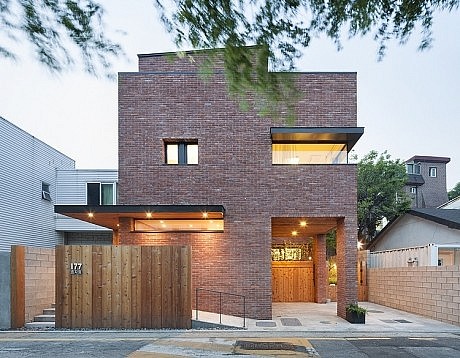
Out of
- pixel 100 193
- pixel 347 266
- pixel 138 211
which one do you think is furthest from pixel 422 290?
pixel 100 193

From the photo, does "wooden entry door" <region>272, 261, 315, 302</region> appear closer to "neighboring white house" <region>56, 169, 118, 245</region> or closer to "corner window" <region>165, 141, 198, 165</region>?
"corner window" <region>165, 141, 198, 165</region>

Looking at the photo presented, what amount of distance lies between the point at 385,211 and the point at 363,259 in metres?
10.4

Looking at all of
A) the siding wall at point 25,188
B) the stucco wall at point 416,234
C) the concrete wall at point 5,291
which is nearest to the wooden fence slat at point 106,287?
the concrete wall at point 5,291

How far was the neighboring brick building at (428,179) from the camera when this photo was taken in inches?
1757

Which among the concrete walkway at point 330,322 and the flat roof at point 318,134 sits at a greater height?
the flat roof at point 318,134

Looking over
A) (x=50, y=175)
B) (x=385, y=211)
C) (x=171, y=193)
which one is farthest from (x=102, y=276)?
(x=385, y=211)

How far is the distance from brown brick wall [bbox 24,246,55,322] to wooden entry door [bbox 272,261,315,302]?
10.1 m

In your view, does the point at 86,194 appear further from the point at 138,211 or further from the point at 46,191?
the point at 138,211

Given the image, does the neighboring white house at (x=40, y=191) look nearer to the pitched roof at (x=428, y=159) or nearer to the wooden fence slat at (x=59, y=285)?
the wooden fence slat at (x=59, y=285)

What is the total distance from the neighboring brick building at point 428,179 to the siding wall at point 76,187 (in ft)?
101

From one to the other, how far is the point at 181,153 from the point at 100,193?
9.34 meters

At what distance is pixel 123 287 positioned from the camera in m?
12.5

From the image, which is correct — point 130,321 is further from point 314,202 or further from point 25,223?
point 25,223

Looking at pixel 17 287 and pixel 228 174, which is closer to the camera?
pixel 17 287
